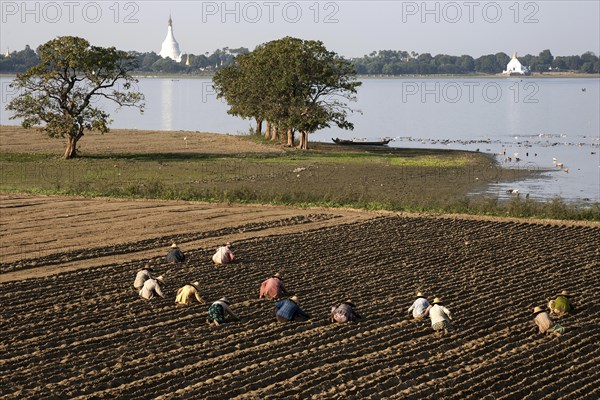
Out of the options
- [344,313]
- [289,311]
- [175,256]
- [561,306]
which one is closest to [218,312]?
[289,311]

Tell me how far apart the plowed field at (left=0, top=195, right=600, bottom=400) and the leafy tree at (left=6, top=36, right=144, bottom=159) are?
19.7 metres

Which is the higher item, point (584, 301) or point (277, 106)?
point (277, 106)

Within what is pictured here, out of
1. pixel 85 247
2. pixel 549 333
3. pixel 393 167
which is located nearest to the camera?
pixel 549 333

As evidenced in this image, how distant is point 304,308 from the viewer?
74.8 feet

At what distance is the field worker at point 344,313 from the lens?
21.5 m

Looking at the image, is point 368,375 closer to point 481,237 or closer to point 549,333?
point 549,333

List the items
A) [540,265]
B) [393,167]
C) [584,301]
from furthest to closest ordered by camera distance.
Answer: [393,167]
[540,265]
[584,301]

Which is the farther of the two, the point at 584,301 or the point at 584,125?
the point at 584,125

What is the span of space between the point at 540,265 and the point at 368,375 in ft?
36.9

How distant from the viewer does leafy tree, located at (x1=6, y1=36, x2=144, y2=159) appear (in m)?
55.2

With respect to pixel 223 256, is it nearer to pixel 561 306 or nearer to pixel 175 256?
pixel 175 256

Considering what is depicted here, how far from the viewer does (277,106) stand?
224ft

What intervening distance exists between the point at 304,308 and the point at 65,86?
3697 cm

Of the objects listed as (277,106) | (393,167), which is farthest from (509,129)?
(393,167)
